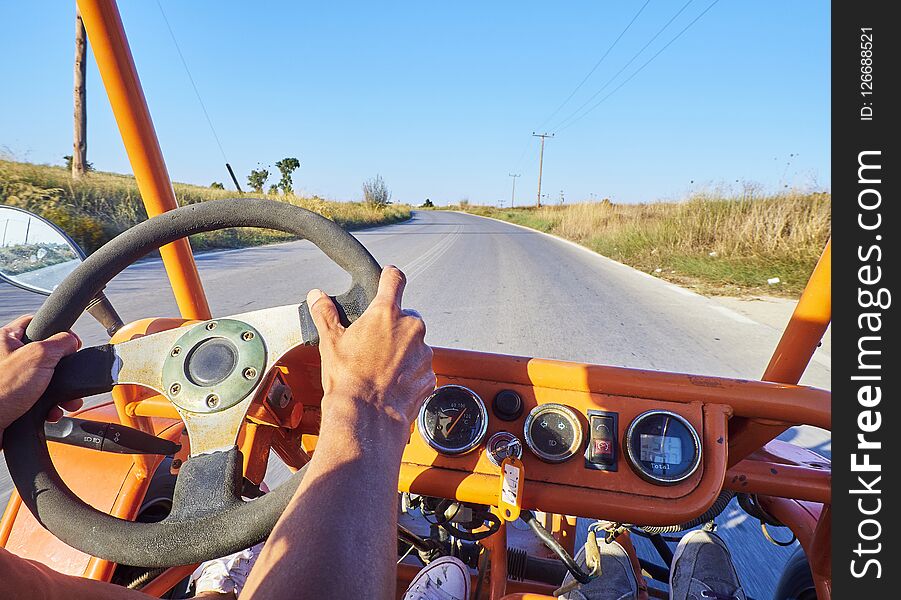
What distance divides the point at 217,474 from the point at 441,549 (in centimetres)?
111

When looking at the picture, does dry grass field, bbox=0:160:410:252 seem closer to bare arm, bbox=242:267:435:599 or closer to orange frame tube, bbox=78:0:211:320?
orange frame tube, bbox=78:0:211:320

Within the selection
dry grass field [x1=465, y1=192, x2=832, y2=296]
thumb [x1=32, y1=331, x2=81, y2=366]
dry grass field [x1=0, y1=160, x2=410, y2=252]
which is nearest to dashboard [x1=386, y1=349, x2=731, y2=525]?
thumb [x1=32, y1=331, x2=81, y2=366]

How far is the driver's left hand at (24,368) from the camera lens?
0.91 m

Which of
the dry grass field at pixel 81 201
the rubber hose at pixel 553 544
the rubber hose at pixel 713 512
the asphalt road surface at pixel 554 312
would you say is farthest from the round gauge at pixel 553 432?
the dry grass field at pixel 81 201

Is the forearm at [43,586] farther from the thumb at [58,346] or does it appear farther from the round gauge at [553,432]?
the round gauge at [553,432]

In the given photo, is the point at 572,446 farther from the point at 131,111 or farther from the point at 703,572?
the point at 131,111

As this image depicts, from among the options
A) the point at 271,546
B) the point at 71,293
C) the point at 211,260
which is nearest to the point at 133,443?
the point at 71,293

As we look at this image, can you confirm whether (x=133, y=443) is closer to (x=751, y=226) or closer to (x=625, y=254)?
(x=751, y=226)

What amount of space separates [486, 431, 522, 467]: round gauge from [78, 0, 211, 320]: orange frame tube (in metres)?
1.01

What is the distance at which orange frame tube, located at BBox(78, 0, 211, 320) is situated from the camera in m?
1.11

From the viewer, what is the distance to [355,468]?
25.2 inches

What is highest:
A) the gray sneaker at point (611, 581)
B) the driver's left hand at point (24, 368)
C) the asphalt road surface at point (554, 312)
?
the driver's left hand at point (24, 368)

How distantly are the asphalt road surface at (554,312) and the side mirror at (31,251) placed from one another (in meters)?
1.16

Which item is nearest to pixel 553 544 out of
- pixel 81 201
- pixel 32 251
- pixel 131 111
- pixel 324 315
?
pixel 324 315
